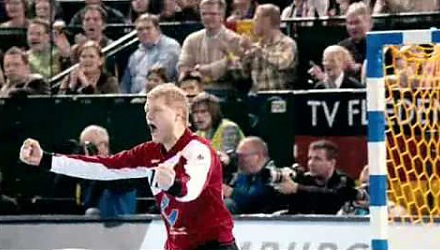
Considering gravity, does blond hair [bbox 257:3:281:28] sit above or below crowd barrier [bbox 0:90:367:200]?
above

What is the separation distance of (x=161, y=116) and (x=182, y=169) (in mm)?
300

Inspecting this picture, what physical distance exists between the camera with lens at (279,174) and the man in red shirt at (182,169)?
9.74ft

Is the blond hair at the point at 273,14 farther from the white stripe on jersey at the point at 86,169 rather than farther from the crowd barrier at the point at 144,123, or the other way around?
the white stripe on jersey at the point at 86,169

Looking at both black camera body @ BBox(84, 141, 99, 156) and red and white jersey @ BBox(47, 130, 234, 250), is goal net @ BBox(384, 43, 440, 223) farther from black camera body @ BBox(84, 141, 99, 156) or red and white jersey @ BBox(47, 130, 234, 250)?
black camera body @ BBox(84, 141, 99, 156)

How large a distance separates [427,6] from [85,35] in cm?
337

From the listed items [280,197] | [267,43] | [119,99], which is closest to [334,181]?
[280,197]

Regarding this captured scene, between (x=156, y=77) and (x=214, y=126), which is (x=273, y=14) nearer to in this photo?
(x=214, y=126)

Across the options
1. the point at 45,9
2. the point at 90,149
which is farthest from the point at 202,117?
the point at 45,9

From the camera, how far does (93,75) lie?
35.2ft

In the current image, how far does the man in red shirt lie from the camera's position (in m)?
6.00

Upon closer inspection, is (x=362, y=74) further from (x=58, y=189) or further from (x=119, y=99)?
(x=58, y=189)

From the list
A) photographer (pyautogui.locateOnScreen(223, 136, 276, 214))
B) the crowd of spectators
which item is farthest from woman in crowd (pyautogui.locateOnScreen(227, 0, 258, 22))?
photographer (pyautogui.locateOnScreen(223, 136, 276, 214))

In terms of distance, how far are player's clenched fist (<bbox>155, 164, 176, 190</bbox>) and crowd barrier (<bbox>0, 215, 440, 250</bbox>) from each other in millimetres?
2922

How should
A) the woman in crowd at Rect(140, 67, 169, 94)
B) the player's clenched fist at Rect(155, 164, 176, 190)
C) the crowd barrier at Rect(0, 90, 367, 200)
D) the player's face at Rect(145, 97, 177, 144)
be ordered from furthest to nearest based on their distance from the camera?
the woman in crowd at Rect(140, 67, 169, 94), the crowd barrier at Rect(0, 90, 367, 200), the player's face at Rect(145, 97, 177, 144), the player's clenched fist at Rect(155, 164, 176, 190)
